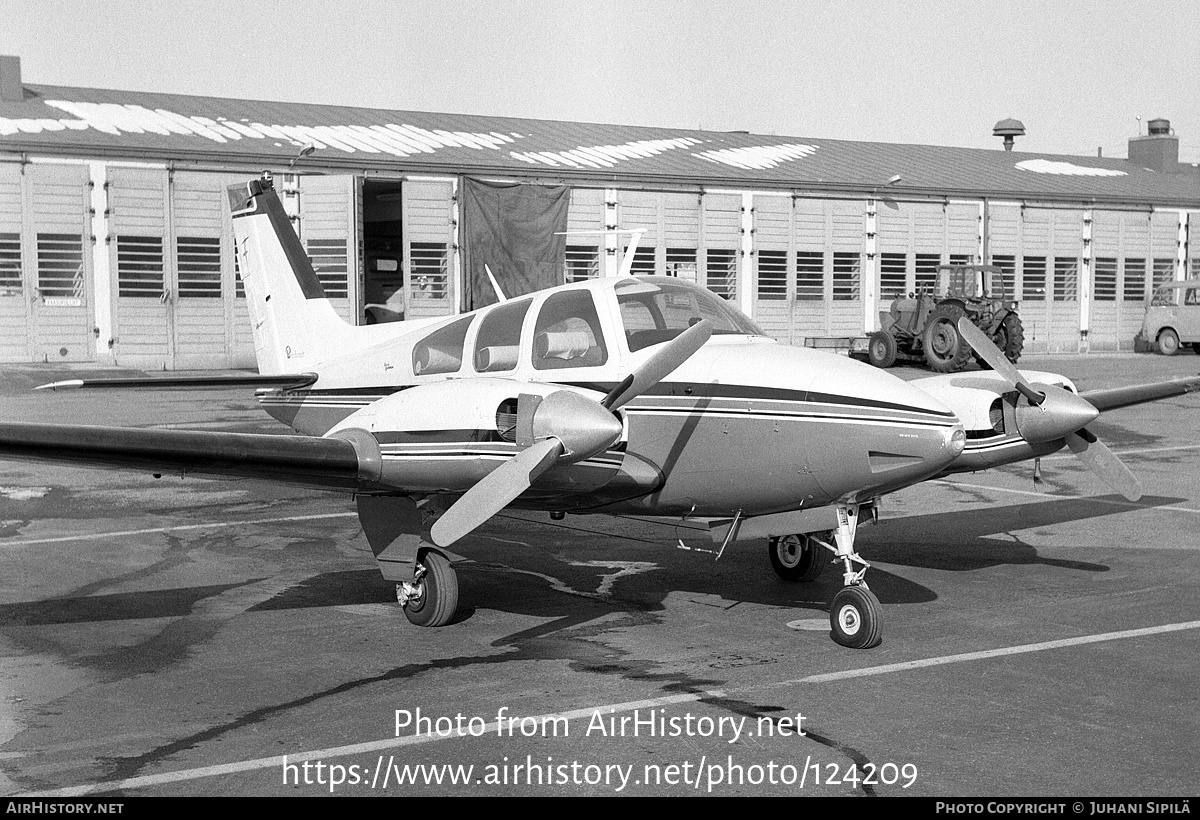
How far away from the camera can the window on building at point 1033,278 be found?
4309cm

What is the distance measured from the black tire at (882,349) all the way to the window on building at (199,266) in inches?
704

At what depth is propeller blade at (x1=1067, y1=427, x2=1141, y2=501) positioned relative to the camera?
10.5 metres

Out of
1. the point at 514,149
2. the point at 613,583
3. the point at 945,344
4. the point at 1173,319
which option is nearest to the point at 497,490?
the point at 613,583

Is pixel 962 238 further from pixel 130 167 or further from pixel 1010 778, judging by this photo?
pixel 1010 778

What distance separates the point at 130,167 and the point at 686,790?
30404 millimetres

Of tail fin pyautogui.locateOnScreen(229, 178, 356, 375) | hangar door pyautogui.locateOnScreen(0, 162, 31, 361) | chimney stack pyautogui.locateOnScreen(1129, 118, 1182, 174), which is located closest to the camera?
tail fin pyautogui.locateOnScreen(229, 178, 356, 375)

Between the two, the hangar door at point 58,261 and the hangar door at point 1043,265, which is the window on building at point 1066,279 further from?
the hangar door at point 58,261

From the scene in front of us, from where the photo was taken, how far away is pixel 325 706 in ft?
23.3

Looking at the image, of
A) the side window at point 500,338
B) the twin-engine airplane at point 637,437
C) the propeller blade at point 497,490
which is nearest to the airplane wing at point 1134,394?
the twin-engine airplane at point 637,437

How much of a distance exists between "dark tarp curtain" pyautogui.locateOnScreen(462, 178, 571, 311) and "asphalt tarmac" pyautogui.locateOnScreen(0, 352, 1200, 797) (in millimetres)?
21456

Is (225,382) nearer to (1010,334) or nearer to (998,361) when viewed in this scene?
(998,361)

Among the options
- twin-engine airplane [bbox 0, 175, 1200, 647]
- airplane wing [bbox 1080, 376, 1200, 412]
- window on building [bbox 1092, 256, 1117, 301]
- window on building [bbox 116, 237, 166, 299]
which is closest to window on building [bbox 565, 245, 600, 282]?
window on building [bbox 116, 237, 166, 299]

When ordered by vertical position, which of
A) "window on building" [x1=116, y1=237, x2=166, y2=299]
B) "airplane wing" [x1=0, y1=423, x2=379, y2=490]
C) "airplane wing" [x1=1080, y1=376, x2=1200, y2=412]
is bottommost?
"airplane wing" [x1=0, y1=423, x2=379, y2=490]

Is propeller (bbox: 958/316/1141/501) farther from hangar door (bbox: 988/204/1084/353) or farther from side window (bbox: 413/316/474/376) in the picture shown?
hangar door (bbox: 988/204/1084/353)
